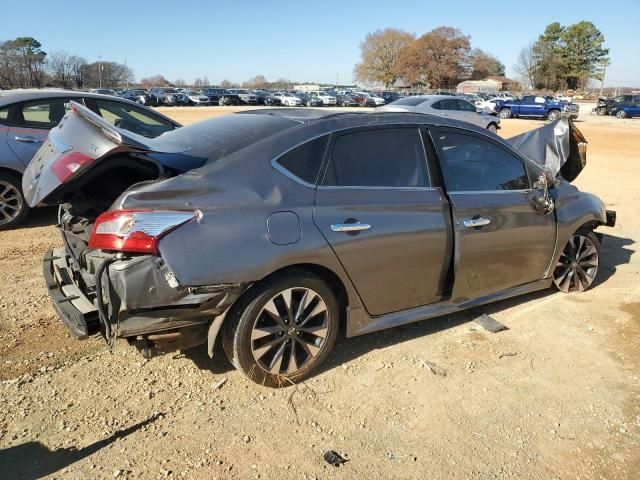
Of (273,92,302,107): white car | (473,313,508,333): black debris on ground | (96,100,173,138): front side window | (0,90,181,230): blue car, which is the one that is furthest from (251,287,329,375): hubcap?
(273,92,302,107): white car

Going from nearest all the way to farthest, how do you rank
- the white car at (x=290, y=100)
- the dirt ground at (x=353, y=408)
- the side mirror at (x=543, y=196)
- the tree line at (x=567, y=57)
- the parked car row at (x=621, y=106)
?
the dirt ground at (x=353, y=408) → the side mirror at (x=543, y=196) → the parked car row at (x=621, y=106) → the white car at (x=290, y=100) → the tree line at (x=567, y=57)

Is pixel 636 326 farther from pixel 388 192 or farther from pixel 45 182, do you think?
pixel 45 182

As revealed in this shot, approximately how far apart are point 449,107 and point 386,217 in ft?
58.0

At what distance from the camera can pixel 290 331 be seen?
3.26 meters

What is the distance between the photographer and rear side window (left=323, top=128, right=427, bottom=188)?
3414mm

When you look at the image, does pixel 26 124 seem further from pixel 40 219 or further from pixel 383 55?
pixel 383 55

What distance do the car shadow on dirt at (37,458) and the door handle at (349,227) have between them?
64.3 inches

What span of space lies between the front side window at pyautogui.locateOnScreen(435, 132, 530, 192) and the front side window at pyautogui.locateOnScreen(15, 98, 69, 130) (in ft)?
15.9

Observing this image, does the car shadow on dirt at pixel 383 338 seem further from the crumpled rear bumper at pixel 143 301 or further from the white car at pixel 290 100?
the white car at pixel 290 100

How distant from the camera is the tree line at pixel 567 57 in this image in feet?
306

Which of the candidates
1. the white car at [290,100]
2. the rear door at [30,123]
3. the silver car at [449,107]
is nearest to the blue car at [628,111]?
the silver car at [449,107]

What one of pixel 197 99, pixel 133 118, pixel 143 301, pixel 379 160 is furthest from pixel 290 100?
pixel 143 301

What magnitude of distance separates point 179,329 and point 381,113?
6.46 feet

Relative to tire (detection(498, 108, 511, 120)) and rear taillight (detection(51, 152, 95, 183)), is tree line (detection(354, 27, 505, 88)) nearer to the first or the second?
tire (detection(498, 108, 511, 120))
